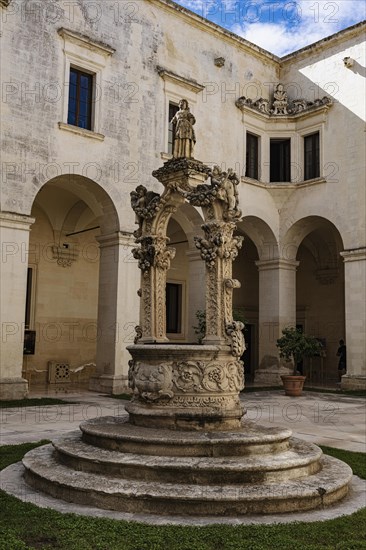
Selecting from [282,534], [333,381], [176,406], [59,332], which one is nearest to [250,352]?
[333,381]

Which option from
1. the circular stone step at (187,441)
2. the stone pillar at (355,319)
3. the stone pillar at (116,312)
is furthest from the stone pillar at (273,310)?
the circular stone step at (187,441)

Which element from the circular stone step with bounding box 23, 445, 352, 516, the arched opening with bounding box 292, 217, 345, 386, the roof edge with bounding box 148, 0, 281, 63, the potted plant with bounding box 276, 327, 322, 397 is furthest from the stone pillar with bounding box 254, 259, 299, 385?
the circular stone step with bounding box 23, 445, 352, 516

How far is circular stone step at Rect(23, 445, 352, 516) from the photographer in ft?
15.8

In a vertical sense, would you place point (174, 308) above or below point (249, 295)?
below

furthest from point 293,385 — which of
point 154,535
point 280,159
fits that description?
point 154,535

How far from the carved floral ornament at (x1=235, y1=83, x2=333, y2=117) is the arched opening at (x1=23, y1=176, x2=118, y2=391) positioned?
632 cm

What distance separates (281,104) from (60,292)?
32.5 feet

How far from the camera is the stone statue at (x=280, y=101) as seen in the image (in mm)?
20125

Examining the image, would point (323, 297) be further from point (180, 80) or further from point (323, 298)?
point (180, 80)

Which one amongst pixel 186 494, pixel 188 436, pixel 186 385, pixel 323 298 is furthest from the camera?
pixel 323 298

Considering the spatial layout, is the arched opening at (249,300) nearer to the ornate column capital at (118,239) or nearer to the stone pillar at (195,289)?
the stone pillar at (195,289)

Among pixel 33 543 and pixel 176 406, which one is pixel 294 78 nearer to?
pixel 176 406

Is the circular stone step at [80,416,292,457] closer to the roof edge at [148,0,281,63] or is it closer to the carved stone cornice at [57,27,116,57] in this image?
the carved stone cornice at [57,27,116,57]

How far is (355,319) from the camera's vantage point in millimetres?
17516
